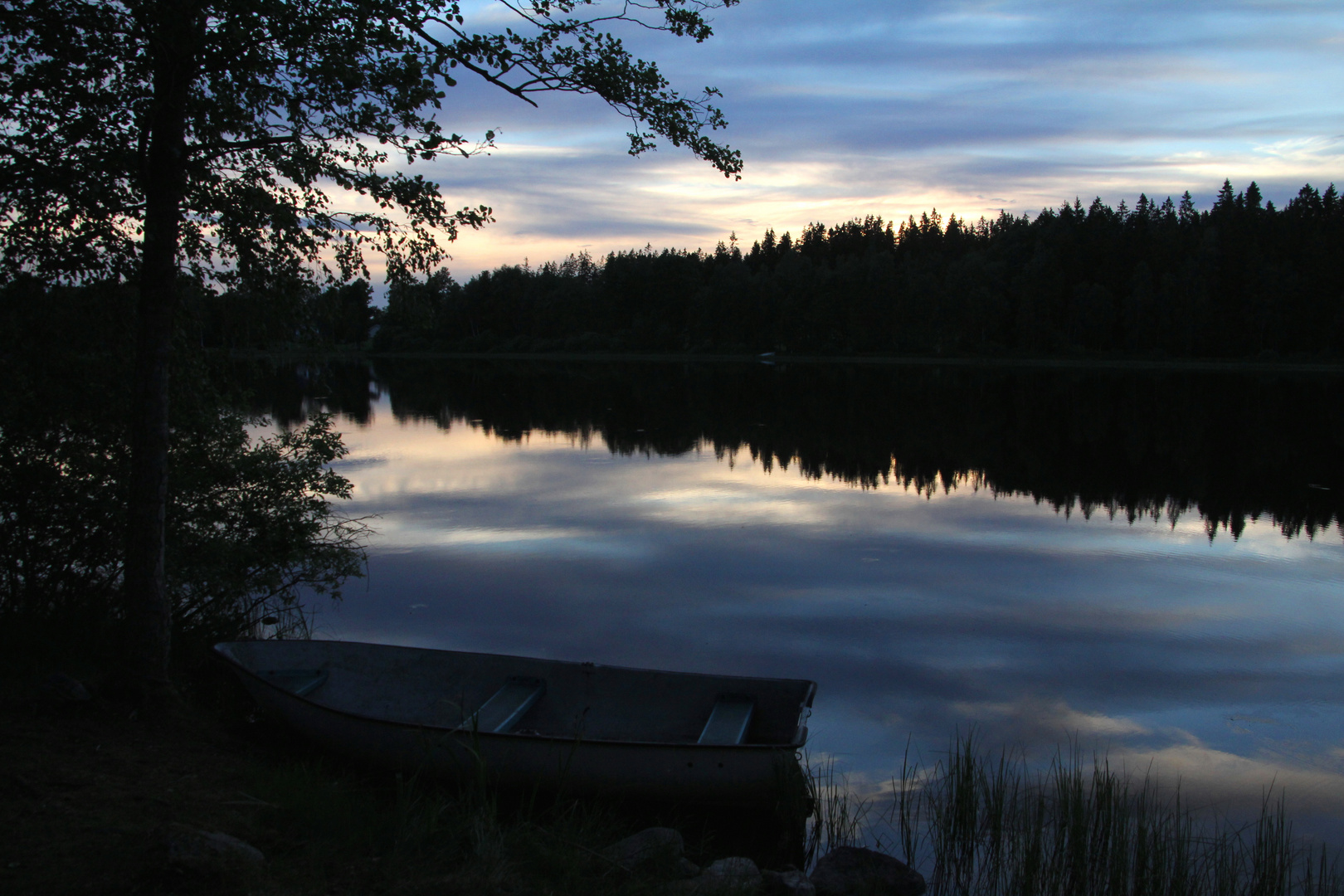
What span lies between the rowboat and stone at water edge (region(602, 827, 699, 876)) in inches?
27.7

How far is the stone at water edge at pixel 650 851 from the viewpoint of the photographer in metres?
6.26

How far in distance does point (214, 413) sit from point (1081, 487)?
20367 mm

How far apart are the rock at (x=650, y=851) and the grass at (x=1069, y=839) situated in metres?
1.52

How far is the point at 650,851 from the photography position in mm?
6387

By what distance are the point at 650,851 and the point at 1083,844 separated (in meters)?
2.91

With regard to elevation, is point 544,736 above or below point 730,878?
above

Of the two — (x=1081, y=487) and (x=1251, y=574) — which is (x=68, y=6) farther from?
(x=1081, y=487)

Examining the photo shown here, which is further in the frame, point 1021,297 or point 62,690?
point 1021,297

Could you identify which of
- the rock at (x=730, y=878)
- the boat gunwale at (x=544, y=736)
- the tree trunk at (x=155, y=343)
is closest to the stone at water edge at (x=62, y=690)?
the tree trunk at (x=155, y=343)

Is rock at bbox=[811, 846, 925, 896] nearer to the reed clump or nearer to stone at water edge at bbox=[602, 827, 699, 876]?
the reed clump

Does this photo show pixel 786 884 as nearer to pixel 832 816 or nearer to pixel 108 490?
pixel 832 816

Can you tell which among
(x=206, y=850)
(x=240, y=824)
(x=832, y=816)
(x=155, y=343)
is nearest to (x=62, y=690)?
(x=240, y=824)

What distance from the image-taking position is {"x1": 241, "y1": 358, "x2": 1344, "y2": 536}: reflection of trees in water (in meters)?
24.2

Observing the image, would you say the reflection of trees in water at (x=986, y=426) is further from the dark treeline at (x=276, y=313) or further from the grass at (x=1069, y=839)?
the grass at (x=1069, y=839)
